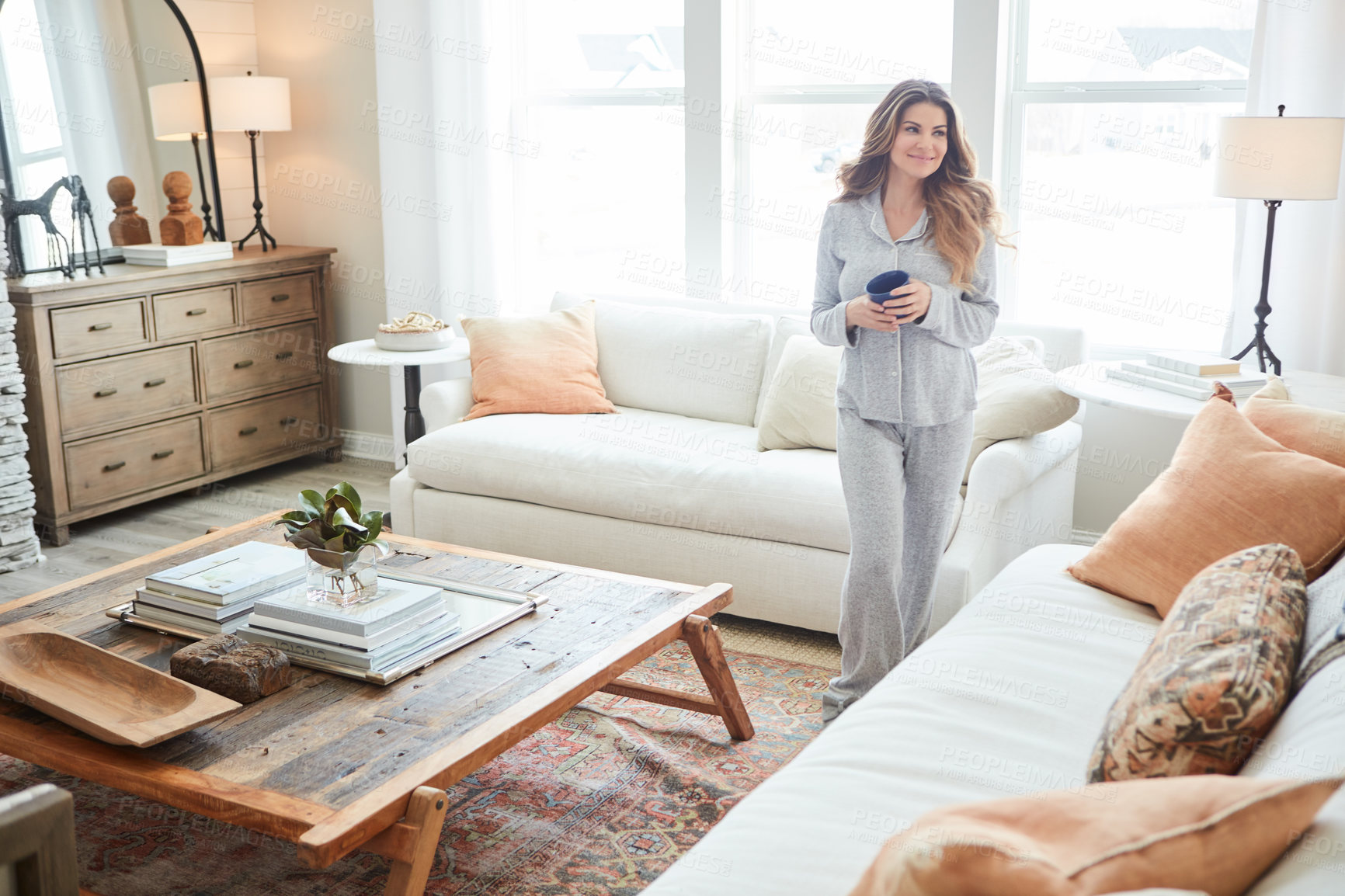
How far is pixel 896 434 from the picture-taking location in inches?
101

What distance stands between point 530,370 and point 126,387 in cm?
154

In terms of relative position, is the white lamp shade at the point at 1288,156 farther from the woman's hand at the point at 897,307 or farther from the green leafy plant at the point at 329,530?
the green leafy plant at the point at 329,530

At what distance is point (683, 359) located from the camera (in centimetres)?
388

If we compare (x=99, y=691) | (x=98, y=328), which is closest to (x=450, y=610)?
(x=99, y=691)

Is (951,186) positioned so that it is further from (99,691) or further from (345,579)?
(99,691)

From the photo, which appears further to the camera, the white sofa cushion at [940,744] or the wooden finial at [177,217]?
the wooden finial at [177,217]

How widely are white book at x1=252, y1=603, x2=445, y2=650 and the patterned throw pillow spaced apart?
1321 mm

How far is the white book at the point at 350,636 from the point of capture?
2170 millimetres

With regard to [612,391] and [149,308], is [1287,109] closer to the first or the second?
[612,391]

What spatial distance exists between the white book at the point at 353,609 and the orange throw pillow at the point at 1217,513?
1.29 m

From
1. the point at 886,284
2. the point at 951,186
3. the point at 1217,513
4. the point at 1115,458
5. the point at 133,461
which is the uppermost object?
the point at 951,186

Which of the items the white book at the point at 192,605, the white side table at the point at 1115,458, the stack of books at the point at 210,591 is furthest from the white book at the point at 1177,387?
the white book at the point at 192,605

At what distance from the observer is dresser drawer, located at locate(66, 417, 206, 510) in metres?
4.11

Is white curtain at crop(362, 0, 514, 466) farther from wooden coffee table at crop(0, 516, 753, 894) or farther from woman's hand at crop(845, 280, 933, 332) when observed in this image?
woman's hand at crop(845, 280, 933, 332)
